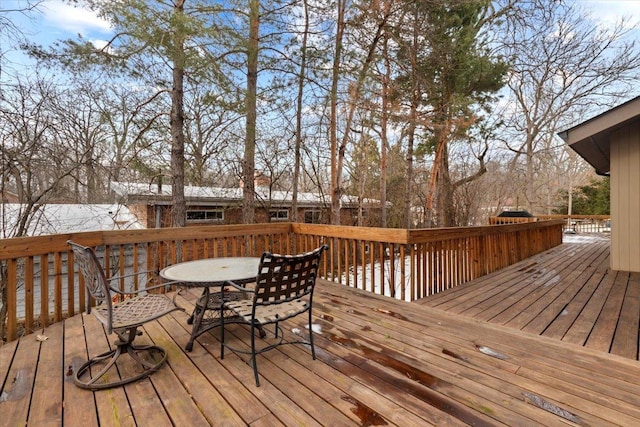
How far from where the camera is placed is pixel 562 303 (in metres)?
3.58

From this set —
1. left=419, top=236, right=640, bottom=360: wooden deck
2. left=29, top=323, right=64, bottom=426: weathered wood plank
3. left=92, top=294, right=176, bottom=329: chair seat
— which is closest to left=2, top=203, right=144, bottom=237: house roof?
left=29, top=323, right=64, bottom=426: weathered wood plank

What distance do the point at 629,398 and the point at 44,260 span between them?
14.8ft

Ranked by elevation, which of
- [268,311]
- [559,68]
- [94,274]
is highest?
[559,68]

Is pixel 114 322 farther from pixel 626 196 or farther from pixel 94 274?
pixel 626 196

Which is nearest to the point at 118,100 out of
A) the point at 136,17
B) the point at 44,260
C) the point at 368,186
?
the point at 136,17

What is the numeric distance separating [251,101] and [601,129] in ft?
19.6

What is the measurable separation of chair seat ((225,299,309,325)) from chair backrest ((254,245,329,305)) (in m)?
0.12

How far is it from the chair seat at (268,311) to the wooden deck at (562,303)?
197 centimetres

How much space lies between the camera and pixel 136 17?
183 inches

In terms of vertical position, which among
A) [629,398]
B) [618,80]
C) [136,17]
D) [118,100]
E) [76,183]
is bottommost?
[629,398]

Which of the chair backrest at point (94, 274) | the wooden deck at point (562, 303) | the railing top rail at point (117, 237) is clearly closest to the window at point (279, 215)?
the railing top rail at point (117, 237)

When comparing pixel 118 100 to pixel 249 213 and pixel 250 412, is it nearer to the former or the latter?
pixel 249 213

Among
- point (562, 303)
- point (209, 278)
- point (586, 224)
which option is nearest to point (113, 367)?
point (209, 278)

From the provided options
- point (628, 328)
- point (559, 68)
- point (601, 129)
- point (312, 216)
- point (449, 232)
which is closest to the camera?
point (628, 328)
